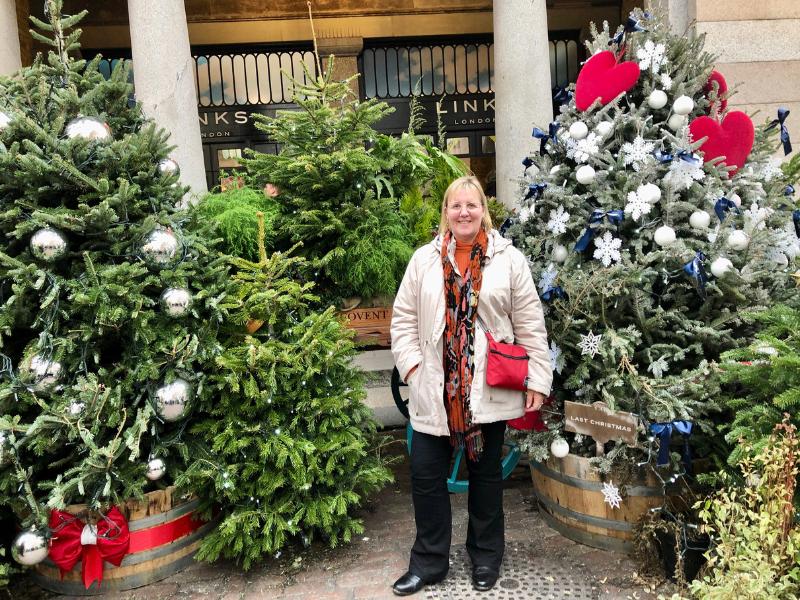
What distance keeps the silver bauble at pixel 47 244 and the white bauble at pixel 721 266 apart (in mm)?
3660

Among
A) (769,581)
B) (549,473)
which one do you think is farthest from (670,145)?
(769,581)

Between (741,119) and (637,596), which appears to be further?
(741,119)

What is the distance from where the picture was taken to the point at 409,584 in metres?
3.34

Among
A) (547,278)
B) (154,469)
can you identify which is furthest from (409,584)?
(547,278)

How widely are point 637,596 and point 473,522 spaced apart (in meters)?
0.95

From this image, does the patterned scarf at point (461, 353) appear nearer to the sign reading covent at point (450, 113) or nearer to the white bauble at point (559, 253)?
the white bauble at point (559, 253)

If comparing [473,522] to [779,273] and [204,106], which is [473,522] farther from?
[204,106]

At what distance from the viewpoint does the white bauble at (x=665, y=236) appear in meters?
3.47

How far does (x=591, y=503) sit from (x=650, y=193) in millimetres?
1894

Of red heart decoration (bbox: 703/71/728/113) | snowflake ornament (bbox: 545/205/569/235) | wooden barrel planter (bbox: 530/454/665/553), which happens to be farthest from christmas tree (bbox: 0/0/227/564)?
red heart decoration (bbox: 703/71/728/113)

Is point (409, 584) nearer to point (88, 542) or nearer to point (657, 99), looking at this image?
point (88, 542)

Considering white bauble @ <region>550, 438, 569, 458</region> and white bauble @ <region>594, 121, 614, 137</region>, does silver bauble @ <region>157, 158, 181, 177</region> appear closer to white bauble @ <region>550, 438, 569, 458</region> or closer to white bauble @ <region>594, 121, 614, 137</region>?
white bauble @ <region>594, 121, 614, 137</region>

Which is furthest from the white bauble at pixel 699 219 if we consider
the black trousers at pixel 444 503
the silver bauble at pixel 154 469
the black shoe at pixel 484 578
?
the silver bauble at pixel 154 469

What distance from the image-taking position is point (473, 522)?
3439 millimetres
